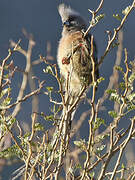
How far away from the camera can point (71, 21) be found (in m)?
4.12

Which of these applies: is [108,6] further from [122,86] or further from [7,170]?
[122,86]

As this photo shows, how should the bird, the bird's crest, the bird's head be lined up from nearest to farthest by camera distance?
the bird, the bird's head, the bird's crest

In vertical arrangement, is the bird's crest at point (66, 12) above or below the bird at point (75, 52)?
above

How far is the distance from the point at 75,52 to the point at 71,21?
84 centimetres

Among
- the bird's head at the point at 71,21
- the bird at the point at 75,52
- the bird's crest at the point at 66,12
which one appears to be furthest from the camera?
the bird's crest at the point at 66,12

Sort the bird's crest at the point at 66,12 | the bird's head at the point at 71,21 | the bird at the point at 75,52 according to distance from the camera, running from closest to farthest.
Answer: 1. the bird at the point at 75,52
2. the bird's head at the point at 71,21
3. the bird's crest at the point at 66,12

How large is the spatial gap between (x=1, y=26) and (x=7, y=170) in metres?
2.46

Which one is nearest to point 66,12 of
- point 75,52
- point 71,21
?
point 71,21

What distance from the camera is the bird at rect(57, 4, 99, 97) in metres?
3.28

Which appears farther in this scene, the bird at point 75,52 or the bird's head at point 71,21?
the bird's head at point 71,21

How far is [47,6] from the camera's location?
6992 millimetres

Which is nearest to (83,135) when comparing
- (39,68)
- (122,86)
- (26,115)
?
(26,115)

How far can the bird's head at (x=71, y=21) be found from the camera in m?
4.05

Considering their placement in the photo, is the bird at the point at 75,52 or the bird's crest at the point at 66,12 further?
the bird's crest at the point at 66,12
